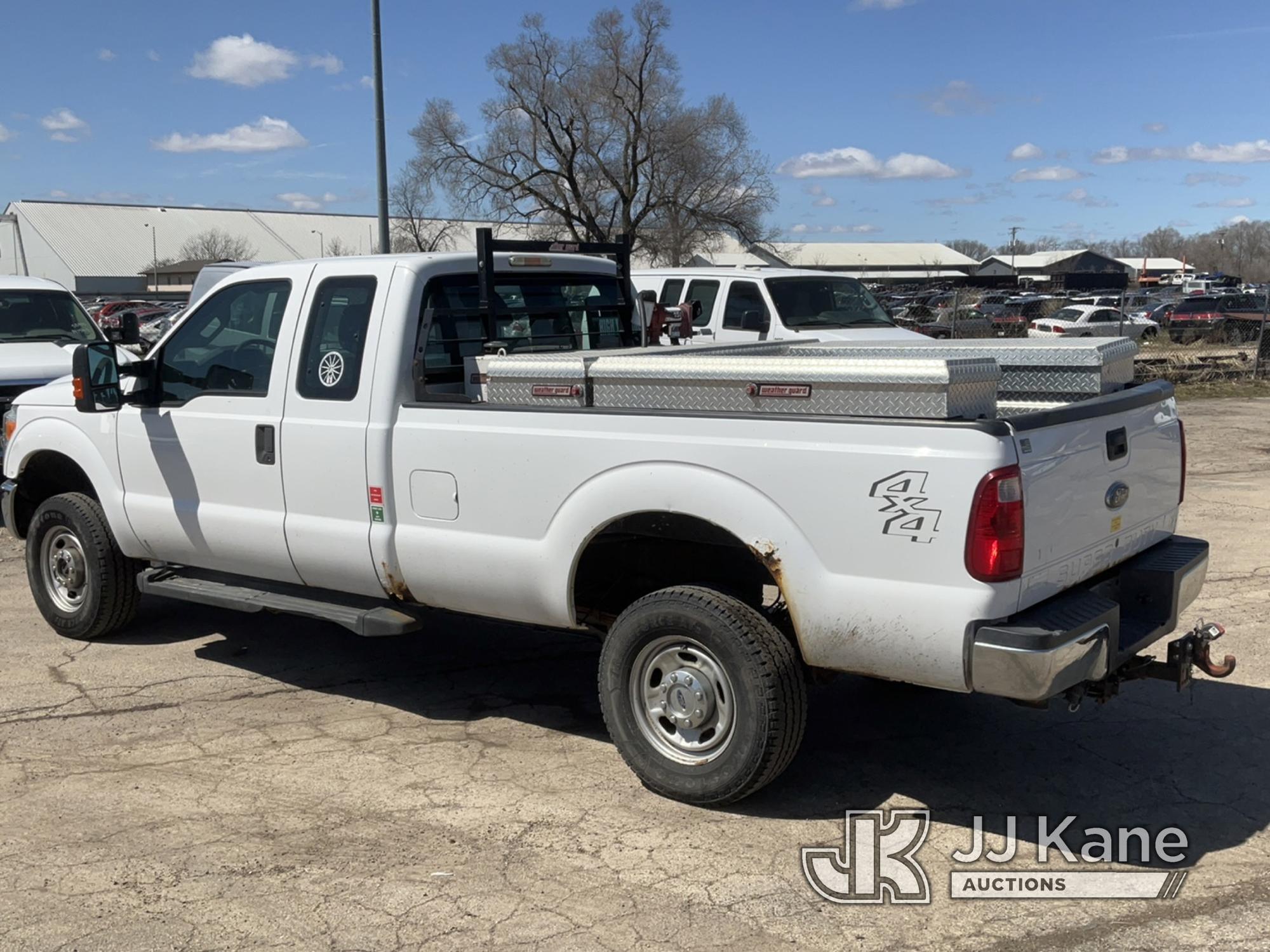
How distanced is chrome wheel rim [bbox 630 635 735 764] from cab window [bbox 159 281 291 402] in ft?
7.69

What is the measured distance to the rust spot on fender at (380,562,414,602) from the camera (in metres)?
5.34

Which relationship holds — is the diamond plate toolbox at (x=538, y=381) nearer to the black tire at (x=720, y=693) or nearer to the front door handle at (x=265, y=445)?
the black tire at (x=720, y=693)

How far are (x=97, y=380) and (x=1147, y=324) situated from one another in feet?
103

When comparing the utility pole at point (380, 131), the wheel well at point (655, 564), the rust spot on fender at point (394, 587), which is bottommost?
the rust spot on fender at point (394, 587)

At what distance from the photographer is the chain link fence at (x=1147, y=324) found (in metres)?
22.3

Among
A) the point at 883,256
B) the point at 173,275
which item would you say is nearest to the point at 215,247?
the point at 173,275

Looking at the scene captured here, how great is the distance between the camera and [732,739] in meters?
4.44

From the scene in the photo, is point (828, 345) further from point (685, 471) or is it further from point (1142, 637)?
point (1142, 637)

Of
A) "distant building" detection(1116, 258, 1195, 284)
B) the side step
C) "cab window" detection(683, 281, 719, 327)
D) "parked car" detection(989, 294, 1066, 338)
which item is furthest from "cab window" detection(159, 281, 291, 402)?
"distant building" detection(1116, 258, 1195, 284)

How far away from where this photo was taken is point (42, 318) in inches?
478

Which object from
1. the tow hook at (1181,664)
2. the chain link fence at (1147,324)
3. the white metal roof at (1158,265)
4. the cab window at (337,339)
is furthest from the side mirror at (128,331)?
the white metal roof at (1158,265)

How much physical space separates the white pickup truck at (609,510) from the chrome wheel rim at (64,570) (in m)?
0.02

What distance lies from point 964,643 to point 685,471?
3.73ft

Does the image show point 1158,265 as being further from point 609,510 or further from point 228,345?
point 609,510
